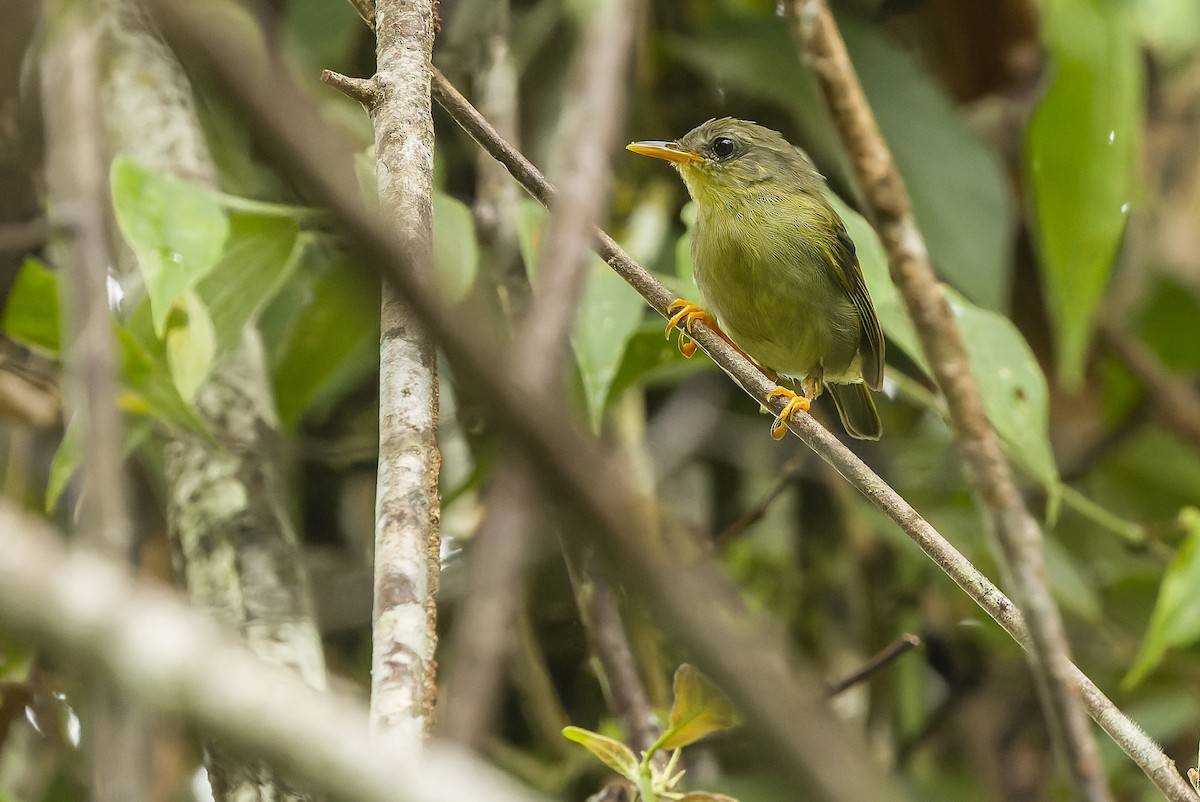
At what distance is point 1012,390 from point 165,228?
183 cm

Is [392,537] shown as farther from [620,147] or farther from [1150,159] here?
[1150,159]

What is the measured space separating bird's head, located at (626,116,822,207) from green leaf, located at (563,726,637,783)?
7.08ft

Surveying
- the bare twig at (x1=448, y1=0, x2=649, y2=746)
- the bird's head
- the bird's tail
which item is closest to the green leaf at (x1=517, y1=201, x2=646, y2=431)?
the bird's head

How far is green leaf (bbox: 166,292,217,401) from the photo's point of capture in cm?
267

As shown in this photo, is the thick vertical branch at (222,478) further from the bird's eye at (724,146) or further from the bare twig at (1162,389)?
the bare twig at (1162,389)

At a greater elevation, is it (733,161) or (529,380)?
(529,380)

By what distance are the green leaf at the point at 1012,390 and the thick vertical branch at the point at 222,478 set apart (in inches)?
60.7

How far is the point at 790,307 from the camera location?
3787 millimetres

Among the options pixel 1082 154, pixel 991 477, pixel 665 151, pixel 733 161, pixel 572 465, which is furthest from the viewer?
pixel 733 161

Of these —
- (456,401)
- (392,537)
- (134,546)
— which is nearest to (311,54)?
(456,401)

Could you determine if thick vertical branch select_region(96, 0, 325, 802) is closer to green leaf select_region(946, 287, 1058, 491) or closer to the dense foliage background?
the dense foliage background

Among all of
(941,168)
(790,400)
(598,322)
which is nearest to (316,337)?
(598,322)

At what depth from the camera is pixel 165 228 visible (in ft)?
8.33

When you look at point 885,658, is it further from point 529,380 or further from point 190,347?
point 529,380
